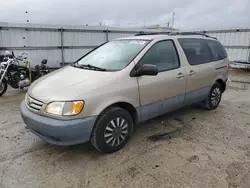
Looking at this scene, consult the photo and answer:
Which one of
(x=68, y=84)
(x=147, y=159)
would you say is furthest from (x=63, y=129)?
(x=147, y=159)

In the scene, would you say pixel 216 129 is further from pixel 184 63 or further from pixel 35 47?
pixel 35 47

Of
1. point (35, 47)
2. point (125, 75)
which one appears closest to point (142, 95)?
point (125, 75)

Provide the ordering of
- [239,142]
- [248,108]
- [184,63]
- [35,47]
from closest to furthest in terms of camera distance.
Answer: [239,142] < [184,63] < [248,108] < [35,47]

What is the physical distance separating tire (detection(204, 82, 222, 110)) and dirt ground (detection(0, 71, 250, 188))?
0.58 m

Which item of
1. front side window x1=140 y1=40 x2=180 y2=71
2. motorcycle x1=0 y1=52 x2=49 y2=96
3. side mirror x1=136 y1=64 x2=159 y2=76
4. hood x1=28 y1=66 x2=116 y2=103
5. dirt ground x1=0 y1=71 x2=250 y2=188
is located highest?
front side window x1=140 y1=40 x2=180 y2=71

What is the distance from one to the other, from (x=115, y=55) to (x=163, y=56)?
0.79 m

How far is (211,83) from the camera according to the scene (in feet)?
14.1

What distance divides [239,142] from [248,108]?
2.02m

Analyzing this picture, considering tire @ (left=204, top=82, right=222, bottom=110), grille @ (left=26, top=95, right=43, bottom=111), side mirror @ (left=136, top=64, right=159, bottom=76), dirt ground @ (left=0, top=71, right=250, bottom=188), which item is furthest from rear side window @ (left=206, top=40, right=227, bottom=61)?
grille @ (left=26, top=95, right=43, bottom=111)

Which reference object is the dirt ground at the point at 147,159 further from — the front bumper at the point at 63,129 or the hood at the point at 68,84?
the hood at the point at 68,84

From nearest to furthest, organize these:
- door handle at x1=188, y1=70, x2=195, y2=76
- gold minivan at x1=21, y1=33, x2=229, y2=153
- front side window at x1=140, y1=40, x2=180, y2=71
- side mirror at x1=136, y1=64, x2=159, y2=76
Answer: gold minivan at x1=21, y1=33, x2=229, y2=153
side mirror at x1=136, y1=64, x2=159, y2=76
front side window at x1=140, y1=40, x2=180, y2=71
door handle at x1=188, y1=70, x2=195, y2=76

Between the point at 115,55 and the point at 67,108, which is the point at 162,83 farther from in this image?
the point at 67,108

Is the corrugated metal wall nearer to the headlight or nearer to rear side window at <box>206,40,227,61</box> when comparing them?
rear side window at <box>206,40,227,61</box>

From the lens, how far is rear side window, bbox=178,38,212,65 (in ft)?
12.2
